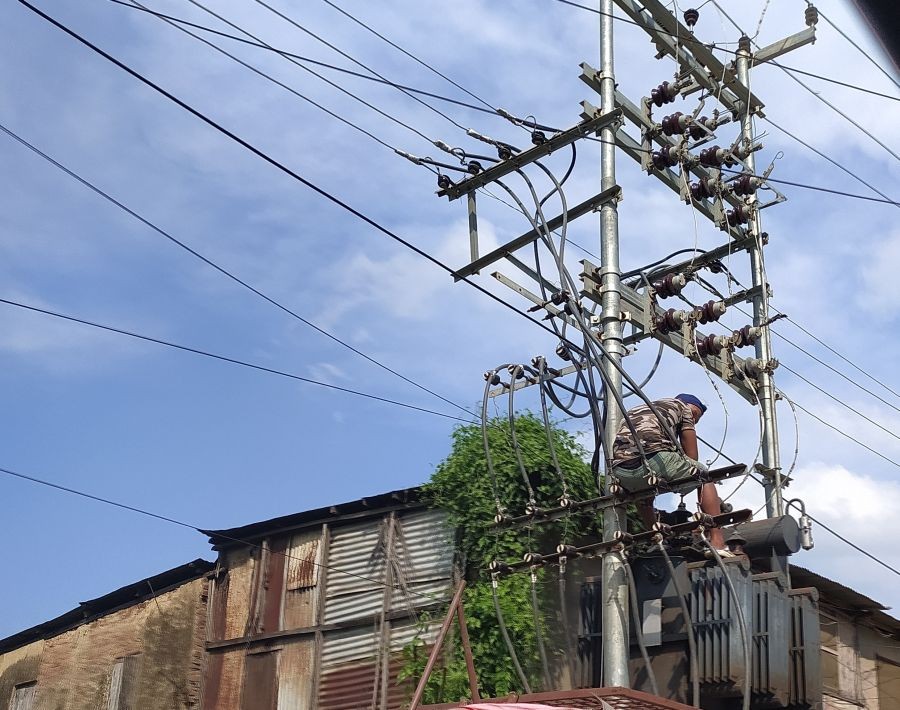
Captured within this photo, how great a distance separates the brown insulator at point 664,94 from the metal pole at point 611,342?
198 cm

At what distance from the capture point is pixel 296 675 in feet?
51.5

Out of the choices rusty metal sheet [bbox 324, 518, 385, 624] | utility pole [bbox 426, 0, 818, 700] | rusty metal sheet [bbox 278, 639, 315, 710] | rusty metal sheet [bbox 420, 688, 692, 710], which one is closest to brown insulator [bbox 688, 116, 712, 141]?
utility pole [bbox 426, 0, 818, 700]

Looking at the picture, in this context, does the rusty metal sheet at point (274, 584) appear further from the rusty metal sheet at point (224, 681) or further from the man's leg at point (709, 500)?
the man's leg at point (709, 500)

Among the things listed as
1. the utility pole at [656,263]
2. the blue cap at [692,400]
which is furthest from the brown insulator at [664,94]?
the blue cap at [692,400]

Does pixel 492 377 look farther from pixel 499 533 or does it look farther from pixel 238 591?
pixel 238 591

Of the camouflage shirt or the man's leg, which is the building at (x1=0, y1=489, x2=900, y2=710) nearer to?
the man's leg

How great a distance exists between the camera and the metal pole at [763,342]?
13000 millimetres

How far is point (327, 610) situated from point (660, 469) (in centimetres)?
732

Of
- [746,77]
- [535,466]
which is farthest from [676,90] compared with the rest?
[535,466]

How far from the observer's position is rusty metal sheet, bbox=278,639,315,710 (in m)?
15.5

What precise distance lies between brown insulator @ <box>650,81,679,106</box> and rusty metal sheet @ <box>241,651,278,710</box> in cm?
939

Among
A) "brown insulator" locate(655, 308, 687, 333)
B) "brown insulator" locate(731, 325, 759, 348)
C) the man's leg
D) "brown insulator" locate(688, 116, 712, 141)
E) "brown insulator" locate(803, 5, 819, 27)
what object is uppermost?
"brown insulator" locate(803, 5, 819, 27)

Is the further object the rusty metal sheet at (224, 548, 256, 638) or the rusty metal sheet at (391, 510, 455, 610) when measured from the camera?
the rusty metal sheet at (224, 548, 256, 638)

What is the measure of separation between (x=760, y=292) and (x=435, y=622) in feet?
19.5
